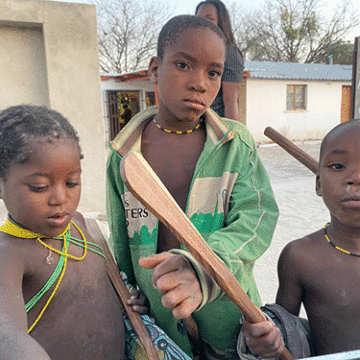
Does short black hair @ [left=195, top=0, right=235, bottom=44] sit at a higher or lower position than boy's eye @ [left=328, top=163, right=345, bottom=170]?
higher

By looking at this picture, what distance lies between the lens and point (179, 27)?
3.26 feet

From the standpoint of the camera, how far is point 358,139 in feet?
3.14

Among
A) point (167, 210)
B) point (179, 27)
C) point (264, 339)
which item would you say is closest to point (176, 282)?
point (167, 210)

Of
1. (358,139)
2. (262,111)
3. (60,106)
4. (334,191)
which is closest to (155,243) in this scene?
(334,191)

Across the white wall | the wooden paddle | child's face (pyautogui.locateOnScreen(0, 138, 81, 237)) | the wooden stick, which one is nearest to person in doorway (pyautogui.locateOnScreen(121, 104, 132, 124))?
the white wall

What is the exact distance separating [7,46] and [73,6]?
763 mm

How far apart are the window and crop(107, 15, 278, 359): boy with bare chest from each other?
1247 cm

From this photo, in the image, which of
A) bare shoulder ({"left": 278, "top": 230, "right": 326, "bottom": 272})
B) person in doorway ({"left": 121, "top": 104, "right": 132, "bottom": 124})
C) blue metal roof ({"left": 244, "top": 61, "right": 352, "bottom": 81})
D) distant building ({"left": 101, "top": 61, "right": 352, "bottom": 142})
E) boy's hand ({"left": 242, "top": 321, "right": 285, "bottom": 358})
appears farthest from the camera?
person in doorway ({"left": 121, "top": 104, "right": 132, "bottom": 124})

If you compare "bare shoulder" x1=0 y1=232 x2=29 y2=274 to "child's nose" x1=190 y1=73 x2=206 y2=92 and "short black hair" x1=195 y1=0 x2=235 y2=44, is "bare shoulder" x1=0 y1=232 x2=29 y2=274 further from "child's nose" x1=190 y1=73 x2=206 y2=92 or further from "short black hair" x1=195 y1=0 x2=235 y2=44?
"short black hair" x1=195 y1=0 x2=235 y2=44

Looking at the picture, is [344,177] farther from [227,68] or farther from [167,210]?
[227,68]

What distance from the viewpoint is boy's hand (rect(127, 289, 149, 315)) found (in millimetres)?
983

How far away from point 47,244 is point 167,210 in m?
0.44

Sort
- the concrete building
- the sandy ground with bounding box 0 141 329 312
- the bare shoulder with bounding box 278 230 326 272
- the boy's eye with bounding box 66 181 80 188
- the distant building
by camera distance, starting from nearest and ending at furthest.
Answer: the boy's eye with bounding box 66 181 80 188, the bare shoulder with bounding box 278 230 326 272, the sandy ground with bounding box 0 141 329 312, the concrete building, the distant building

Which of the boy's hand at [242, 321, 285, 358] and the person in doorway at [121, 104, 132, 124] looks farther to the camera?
the person in doorway at [121, 104, 132, 124]
